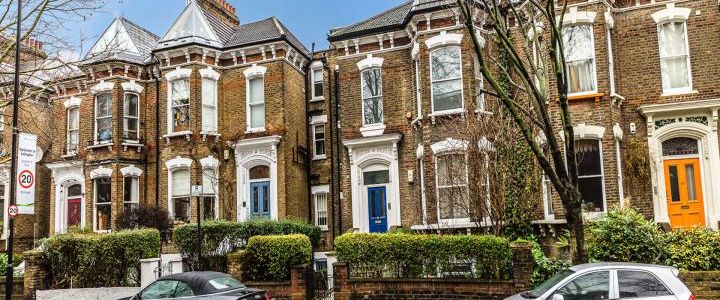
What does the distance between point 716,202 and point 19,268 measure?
68.7 ft

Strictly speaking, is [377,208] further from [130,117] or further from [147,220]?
[130,117]

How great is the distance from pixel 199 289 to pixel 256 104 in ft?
40.4

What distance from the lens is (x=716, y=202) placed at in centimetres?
1598

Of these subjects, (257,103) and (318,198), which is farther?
(318,198)

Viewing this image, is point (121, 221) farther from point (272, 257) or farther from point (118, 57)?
point (272, 257)

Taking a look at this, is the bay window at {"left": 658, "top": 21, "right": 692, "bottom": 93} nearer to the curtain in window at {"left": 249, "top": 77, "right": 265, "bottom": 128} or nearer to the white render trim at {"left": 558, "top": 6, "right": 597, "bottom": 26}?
the white render trim at {"left": 558, "top": 6, "right": 597, "bottom": 26}

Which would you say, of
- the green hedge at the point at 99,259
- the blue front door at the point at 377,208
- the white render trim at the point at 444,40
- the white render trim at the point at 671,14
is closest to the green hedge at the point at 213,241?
the green hedge at the point at 99,259

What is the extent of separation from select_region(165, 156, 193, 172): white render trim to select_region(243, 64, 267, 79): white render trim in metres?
3.94

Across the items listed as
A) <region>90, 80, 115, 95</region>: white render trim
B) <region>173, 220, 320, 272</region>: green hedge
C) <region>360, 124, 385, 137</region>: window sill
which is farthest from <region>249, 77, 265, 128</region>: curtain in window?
<region>173, 220, 320, 272</region>: green hedge

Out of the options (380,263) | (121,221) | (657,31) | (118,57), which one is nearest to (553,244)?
(380,263)

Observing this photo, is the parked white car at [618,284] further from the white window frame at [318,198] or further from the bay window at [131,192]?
the bay window at [131,192]

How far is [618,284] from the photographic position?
8.55m

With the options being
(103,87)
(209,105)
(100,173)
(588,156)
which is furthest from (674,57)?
(100,173)

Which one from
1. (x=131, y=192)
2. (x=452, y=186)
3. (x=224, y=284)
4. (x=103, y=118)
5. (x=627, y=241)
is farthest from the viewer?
(x=103, y=118)
